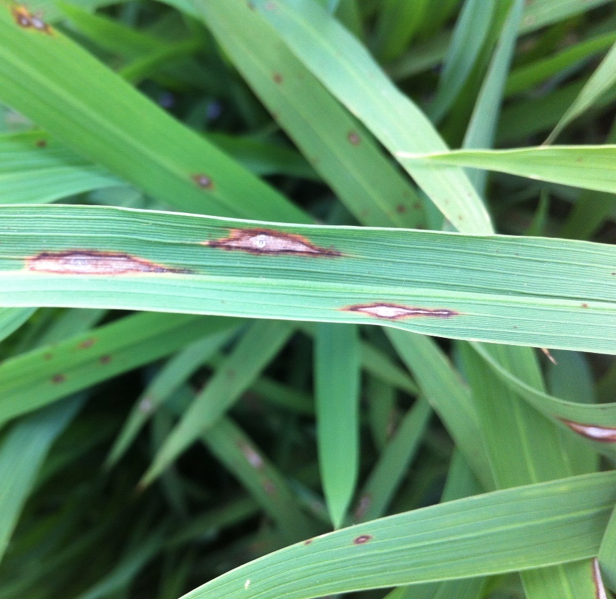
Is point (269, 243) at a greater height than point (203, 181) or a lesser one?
lesser

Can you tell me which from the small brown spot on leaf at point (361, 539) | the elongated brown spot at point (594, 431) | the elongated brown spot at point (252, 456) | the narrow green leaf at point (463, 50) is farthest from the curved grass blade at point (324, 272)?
the elongated brown spot at point (252, 456)

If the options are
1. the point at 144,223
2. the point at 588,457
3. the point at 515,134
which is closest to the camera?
the point at 144,223

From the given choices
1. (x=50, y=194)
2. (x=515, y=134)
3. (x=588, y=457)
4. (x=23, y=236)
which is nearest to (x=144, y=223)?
(x=23, y=236)

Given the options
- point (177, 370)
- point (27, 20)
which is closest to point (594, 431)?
point (177, 370)

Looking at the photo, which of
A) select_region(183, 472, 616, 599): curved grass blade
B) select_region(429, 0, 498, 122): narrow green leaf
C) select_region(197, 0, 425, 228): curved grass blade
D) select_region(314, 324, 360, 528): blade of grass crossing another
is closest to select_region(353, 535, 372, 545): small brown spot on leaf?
select_region(183, 472, 616, 599): curved grass blade

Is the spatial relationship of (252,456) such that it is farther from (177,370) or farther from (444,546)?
(444,546)

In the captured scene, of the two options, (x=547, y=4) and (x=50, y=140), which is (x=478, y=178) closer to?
(x=547, y=4)
